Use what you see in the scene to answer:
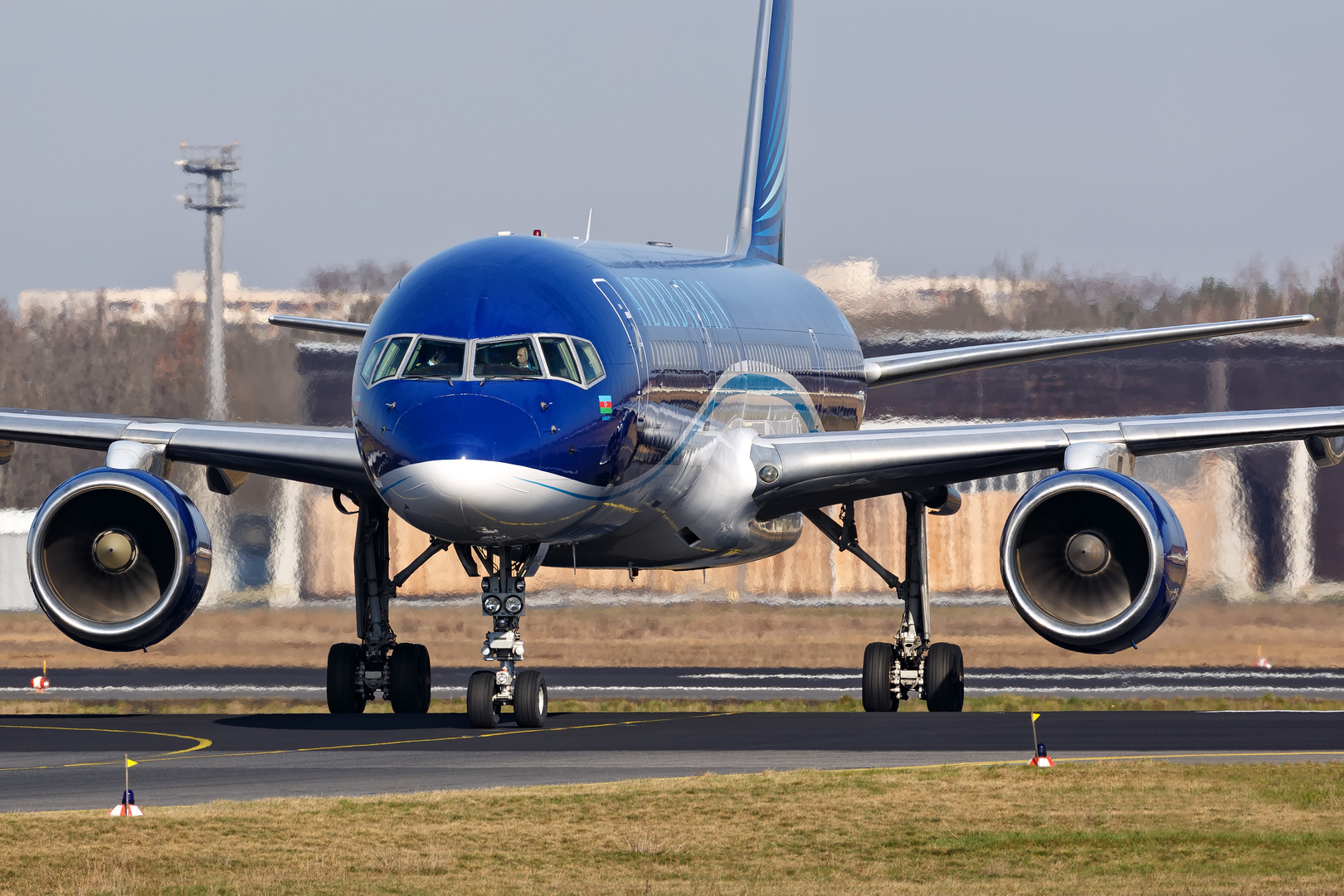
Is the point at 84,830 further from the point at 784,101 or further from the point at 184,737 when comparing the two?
the point at 784,101

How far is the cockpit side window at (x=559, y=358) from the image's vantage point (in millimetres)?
20281

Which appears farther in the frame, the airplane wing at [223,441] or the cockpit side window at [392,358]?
the airplane wing at [223,441]

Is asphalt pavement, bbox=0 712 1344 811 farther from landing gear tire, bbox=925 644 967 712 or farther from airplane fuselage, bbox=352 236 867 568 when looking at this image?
airplane fuselage, bbox=352 236 867 568

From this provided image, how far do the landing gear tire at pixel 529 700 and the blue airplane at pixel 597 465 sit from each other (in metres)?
0.04

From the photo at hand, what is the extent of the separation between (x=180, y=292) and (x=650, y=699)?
14.2m

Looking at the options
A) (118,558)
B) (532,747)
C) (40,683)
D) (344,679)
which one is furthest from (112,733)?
(40,683)

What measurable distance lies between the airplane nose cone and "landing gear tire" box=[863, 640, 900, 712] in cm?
941

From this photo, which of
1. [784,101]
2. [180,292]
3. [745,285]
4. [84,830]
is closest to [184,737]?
[84,830]

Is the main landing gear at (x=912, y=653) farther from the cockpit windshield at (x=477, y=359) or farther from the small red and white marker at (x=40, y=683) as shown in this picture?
the small red and white marker at (x=40, y=683)

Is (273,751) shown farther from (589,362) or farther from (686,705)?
(686,705)

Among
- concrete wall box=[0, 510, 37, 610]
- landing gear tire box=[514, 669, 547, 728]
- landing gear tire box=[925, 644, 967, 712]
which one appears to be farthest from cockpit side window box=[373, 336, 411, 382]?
concrete wall box=[0, 510, 37, 610]

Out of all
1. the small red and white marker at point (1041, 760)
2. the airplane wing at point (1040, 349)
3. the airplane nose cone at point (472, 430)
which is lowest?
the small red and white marker at point (1041, 760)

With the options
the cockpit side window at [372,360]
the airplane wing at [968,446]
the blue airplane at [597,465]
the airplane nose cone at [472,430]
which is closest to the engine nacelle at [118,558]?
the blue airplane at [597,465]

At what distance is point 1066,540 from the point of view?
2223 centimetres
